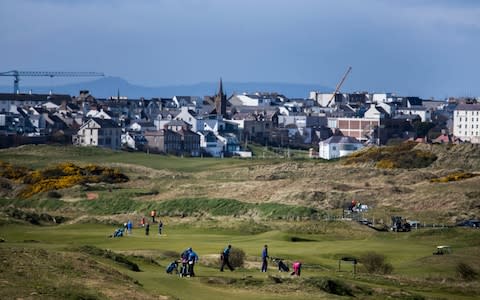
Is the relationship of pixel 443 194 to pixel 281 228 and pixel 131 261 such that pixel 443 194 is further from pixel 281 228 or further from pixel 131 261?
pixel 131 261

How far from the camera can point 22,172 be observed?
86375 millimetres

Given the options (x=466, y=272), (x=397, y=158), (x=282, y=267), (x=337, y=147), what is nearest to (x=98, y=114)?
(x=337, y=147)

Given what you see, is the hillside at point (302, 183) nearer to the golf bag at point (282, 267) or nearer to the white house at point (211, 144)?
the golf bag at point (282, 267)

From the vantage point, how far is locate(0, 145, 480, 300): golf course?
3203 cm

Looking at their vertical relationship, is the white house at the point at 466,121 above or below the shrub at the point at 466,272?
above

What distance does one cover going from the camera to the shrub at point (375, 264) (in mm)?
39253

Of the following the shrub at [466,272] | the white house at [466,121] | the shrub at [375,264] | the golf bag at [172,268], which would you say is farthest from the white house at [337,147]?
the golf bag at [172,268]

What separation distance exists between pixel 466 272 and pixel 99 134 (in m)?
96.9

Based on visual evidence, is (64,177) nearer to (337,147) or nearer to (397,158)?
(397,158)

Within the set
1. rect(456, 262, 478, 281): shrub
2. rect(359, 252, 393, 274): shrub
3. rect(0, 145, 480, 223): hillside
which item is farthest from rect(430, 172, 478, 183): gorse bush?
rect(456, 262, 478, 281): shrub

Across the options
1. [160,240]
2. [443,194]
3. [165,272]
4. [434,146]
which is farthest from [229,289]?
[434,146]

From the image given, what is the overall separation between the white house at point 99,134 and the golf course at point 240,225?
75.5ft

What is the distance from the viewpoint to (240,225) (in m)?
56.7

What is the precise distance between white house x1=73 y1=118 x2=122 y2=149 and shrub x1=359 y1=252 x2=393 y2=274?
93277 mm
